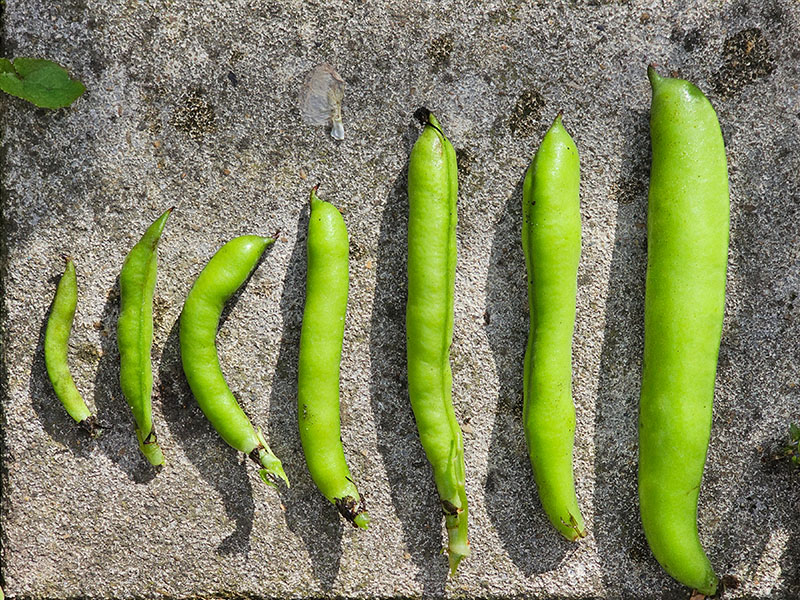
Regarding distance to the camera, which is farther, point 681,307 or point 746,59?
point 746,59

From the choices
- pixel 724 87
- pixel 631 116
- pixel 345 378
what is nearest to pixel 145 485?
pixel 345 378

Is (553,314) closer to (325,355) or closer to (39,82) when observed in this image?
(325,355)

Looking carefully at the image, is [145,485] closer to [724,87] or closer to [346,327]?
[346,327]

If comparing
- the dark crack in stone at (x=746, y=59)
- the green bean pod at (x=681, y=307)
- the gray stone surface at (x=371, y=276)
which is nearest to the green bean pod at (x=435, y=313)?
the gray stone surface at (x=371, y=276)

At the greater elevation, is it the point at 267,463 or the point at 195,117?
the point at 195,117

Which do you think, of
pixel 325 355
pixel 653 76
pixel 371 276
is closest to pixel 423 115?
pixel 371 276

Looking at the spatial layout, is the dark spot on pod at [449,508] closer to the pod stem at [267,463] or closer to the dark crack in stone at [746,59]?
the pod stem at [267,463]

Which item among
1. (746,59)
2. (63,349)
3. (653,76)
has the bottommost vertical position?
(63,349)
